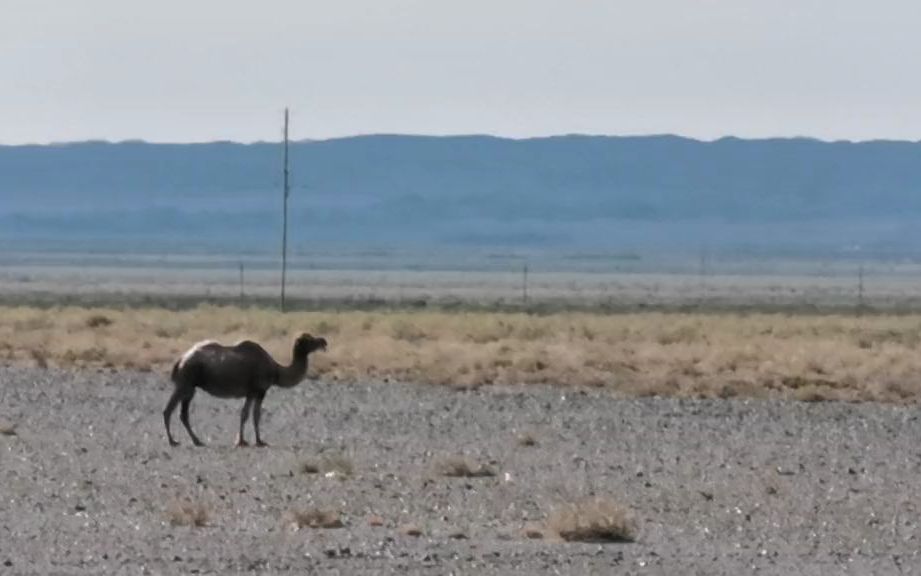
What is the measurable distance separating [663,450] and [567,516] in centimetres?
877

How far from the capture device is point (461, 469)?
2109cm

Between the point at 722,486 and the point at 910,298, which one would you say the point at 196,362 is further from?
the point at 910,298

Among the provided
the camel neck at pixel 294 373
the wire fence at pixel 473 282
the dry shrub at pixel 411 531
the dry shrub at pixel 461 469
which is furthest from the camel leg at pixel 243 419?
the wire fence at pixel 473 282

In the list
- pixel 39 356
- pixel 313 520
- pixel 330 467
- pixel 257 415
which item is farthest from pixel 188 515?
pixel 39 356

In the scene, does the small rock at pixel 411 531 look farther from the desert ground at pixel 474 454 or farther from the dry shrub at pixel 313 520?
the dry shrub at pixel 313 520

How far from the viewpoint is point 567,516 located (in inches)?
639

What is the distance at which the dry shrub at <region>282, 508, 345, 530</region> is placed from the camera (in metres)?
16.5

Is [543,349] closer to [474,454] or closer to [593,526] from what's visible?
[474,454]

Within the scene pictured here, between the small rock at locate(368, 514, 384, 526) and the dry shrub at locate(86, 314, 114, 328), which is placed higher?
the small rock at locate(368, 514, 384, 526)

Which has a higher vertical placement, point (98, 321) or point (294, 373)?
point (294, 373)

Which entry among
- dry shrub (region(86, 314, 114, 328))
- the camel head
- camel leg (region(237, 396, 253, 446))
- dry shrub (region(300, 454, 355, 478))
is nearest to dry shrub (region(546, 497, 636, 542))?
dry shrub (region(300, 454, 355, 478))

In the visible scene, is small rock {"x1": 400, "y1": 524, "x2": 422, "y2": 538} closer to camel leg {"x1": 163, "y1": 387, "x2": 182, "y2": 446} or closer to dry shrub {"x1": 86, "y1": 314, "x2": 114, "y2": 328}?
camel leg {"x1": 163, "y1": 387, "x2": 182, "y2": 446}

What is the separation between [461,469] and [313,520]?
464 centimetres

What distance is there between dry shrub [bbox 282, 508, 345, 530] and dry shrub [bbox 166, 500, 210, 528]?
567 millimetres
